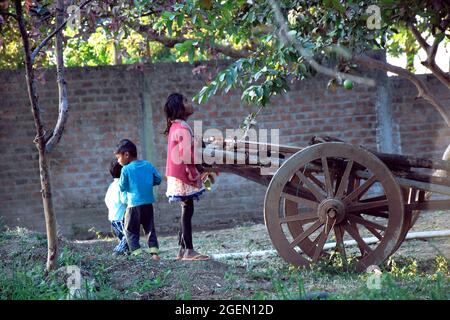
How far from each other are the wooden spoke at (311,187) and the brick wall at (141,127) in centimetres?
404

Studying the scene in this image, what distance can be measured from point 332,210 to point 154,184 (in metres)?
1.94

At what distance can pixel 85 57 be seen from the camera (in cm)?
1321

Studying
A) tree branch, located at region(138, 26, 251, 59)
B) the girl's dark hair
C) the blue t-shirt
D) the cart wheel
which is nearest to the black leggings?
the blue t-shirt

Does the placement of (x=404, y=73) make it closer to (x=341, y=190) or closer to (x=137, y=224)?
(x=341, y=190)

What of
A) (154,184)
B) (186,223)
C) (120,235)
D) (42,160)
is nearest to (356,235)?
(186,223)

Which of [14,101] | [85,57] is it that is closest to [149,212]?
[14,101]

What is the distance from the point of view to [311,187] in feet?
18.4

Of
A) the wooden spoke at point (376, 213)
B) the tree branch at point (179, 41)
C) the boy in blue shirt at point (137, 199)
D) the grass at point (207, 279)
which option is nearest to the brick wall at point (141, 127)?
the tree branch at point (179, 41)

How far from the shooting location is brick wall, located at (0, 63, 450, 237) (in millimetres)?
9477

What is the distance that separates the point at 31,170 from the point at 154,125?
1.67m

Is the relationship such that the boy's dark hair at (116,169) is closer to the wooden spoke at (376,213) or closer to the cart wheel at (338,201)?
the cart wheel at (338,201)

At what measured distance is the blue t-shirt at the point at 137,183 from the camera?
670cm

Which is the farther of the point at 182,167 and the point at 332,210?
the point at 182,167
